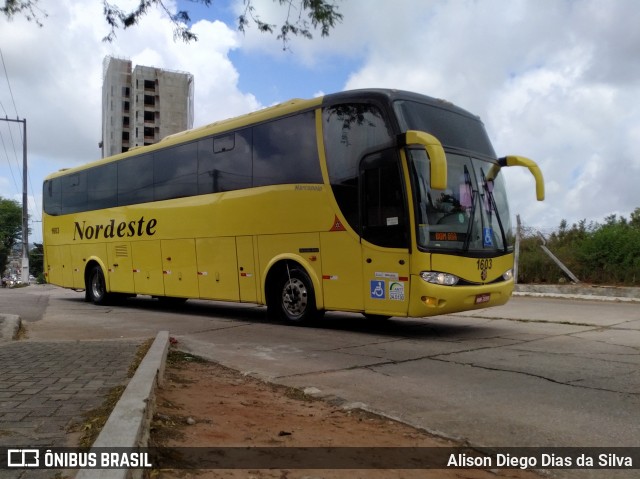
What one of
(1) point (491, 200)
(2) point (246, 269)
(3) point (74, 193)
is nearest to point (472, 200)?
(1) point (491, 200)

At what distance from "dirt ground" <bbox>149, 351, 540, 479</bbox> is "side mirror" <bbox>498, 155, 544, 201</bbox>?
5.87 m

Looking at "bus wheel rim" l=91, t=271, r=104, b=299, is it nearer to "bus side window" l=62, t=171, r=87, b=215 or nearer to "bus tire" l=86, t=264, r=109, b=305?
"bus tire" l=86, t=264, r=109, b=305

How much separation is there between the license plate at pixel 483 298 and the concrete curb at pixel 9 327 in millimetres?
6818

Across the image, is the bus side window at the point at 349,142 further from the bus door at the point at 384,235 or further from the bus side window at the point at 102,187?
the bus side window at the point at 102,187

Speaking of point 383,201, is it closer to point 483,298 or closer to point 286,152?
point 483,298

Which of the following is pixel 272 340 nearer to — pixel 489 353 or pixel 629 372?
pixel 489 353

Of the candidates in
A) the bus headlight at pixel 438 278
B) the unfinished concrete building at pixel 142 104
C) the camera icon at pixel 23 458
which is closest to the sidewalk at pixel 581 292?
the bus headlight at pixel 438 278

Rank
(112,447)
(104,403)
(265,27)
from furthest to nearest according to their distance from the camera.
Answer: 1. (265,27)
2. (104,403)
3. (112,447)

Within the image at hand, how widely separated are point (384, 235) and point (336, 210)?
1.05m

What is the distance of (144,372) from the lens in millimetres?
4688

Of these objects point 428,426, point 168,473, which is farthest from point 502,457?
point 168,473

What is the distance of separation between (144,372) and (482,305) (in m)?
5.50

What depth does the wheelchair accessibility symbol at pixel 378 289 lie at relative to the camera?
8.41 metres

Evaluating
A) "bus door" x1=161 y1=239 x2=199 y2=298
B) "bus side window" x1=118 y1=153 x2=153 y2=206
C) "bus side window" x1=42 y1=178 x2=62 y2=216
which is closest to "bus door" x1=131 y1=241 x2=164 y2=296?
"bus door" x1=161 y1=239 x2=199 y2=298
